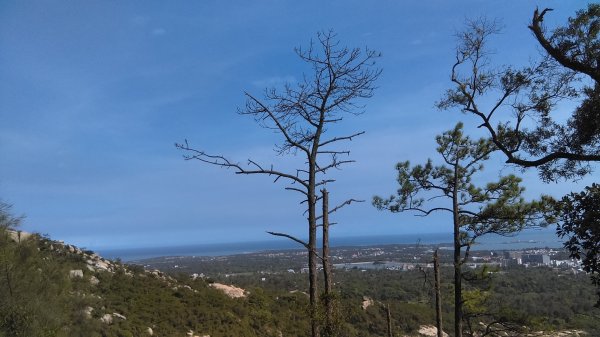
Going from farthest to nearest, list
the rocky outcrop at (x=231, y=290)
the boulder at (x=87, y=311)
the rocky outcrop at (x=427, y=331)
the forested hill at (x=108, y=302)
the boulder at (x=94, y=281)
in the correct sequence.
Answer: the rocky outcrop at (x=427, y=331)
the rocky outcrop at (x=231, y=290)
the boulder at (x=94, y=281)
the boulder at (x=87, y=311)
the forested hill at (x=108, y=302)

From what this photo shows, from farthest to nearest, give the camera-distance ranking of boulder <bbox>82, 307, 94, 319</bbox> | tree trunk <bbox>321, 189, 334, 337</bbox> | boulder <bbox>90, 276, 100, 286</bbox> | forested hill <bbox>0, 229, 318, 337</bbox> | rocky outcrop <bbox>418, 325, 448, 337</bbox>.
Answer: rocky outcrop <bbox>418, 325, 448, 337</bbox>, boulder <bbox>90, 276, 100, 286</bbox>, boulder <bbox>82, 307, 94, 319</bbox>, forested hill <bbox>0, 229, 318, 337</bbox>, tree trunk <bbox>321, 189, 334, 337</bbox>

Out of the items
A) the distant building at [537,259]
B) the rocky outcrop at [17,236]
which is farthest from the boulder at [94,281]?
the distant building at [537,259]

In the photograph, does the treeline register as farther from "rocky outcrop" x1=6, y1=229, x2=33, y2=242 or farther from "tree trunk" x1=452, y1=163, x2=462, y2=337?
"rocky outcrop" x1=6, y1=229, x2=33, y2=242

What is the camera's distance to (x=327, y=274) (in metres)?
7.36

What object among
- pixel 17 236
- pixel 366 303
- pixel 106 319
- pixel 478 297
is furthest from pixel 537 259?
pixel 17 236

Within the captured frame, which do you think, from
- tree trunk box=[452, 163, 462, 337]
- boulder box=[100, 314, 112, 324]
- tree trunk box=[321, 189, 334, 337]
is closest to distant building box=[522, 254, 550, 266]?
tree trunk box=[452, 163, 462, 337]

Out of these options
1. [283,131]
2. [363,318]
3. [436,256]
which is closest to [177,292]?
[363,318]

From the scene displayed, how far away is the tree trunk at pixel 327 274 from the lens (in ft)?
23.3

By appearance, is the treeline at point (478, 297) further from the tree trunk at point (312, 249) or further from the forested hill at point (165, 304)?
the tree trunk at point (312, 249)

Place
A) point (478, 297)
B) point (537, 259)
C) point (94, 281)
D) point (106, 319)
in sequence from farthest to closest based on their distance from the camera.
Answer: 1. point (537, 259)
2. point (94, 281)
3. point (106, 319)
4. point (478, 297)

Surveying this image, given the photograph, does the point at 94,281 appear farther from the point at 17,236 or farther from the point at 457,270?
the point at 457,270

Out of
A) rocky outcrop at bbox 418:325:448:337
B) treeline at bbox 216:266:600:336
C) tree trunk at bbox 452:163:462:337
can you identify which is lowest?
rocky outcrop at bbox 418:325:448:337

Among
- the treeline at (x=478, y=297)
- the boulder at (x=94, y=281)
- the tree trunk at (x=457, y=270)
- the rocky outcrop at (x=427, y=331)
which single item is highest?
the tree trunk at (x=457, y=270)

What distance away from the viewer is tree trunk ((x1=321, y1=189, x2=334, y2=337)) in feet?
23.3
